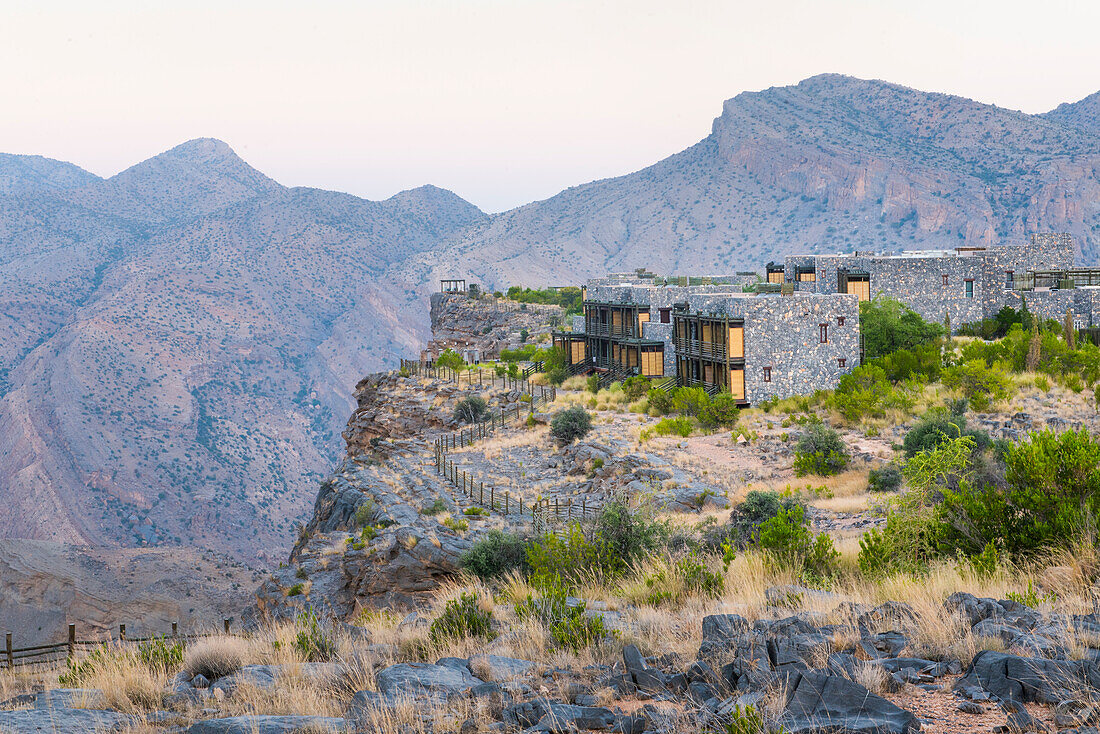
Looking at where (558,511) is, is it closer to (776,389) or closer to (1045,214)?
(776,389)

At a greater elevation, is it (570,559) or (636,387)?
(570,559)

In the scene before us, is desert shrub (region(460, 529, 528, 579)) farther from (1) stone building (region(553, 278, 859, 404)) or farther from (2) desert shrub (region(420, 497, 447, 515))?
(1) stone building (region(553, 278, 859, 404))

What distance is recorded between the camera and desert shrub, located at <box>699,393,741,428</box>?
31656 millimetres

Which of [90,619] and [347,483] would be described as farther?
[90,619]

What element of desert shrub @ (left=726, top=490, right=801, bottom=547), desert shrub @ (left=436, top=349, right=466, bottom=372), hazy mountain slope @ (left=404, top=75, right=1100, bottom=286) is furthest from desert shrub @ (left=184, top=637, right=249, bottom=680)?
hazy mountain slope @ (left=404, top=75, right=1100, bottom=286)

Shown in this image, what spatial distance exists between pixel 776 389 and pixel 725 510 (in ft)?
48.3

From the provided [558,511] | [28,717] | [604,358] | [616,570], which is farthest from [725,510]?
[604,358]

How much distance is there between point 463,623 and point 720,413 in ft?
79.0

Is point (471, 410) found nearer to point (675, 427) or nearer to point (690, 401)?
point (690, 401)

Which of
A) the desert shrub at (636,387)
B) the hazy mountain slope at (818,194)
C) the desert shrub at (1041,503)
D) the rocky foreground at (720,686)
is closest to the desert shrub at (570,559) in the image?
the rocky foreground at (720,686)

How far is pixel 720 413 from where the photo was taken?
31.8 metres

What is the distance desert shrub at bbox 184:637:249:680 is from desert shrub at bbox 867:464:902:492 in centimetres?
1674

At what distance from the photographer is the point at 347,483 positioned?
29391mm

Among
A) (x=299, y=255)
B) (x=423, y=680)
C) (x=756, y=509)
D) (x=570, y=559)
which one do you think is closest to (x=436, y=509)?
(x=756, y=509)
